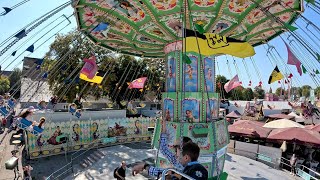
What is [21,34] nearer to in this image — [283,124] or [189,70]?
[189,70]

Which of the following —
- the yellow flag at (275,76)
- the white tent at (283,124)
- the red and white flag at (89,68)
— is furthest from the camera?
the white tent at (283,124)

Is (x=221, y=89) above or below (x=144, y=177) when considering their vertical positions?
above

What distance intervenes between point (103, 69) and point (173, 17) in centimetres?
1892

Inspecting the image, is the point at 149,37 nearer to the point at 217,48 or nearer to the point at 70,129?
the point at 217,48

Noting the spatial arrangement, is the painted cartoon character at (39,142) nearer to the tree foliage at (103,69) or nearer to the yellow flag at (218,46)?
the tree foliage at (103,69)

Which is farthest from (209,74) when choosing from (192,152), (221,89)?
(221,89)

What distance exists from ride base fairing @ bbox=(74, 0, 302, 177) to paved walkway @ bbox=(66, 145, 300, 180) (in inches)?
86.8

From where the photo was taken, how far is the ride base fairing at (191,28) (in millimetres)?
8477

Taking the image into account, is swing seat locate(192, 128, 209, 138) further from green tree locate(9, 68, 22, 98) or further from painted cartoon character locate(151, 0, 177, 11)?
green tree locate(9, 68, 22, 98)

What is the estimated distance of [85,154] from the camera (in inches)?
642

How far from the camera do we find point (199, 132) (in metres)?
10.3

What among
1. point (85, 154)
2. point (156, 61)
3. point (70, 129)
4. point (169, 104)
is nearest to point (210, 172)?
point (169, 104)

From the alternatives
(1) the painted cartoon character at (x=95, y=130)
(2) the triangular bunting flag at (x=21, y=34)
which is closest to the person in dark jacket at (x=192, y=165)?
(2) the triangular bunting flag at (x=21, y=34)

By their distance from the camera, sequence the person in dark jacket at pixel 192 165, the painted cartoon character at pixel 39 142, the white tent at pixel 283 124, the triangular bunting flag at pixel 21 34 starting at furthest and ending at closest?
1. the white tent at pixel 283 124
2. the painted cartoon character at pixel 39 142
3. the triangular bunting flag at pixel 21 34
4. the person in dark jacket at pixel 192 165
